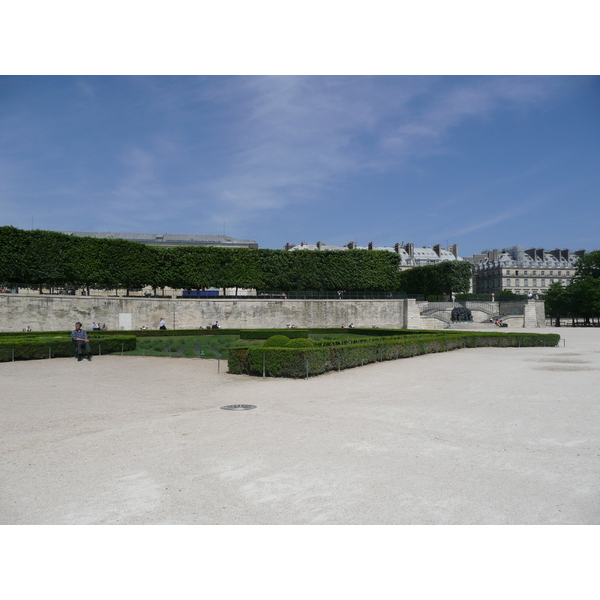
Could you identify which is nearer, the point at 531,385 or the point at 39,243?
the point at 531,385

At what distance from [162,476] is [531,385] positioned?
1015 centimetres

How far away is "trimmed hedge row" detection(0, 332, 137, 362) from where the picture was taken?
59.3 ft

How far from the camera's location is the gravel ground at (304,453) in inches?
175

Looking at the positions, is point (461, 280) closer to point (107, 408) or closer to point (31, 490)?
point (107, 408)

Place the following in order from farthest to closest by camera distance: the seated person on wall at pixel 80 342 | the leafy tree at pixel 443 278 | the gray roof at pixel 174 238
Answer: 1. the gray roof at pixel 174 238
2. the leafy tree at pixel 443 278
3. the seated person on wall at pixel 80 342

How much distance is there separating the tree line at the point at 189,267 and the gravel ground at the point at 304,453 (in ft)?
97.8

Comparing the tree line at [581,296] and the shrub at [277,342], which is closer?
the shrub at [277,342]

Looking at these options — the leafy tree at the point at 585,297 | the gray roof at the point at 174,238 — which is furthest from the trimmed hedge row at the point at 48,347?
the gray roof at the point at 174,238

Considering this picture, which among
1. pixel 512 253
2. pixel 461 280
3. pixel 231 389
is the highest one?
pixel 512 253

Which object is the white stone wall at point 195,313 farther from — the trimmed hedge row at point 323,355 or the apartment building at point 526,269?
the apartment building at point 526,269

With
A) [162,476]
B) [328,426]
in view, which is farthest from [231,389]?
[162,476]

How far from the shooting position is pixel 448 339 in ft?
75.7

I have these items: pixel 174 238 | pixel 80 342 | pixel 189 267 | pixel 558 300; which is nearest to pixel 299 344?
pixel 80 342

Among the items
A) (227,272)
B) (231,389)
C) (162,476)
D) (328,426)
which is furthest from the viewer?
(227,272)
